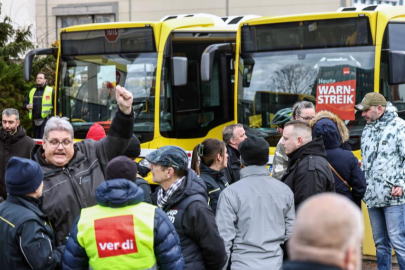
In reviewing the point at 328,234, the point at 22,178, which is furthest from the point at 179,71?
the point at 328,234

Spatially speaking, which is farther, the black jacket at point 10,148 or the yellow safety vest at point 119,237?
the black jacket at point 10,148

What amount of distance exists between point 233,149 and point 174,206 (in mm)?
3016

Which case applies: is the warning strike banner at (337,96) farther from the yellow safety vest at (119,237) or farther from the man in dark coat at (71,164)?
the yellow safety vest at (119,237)

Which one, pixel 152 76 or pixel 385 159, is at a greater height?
pixel 152 76

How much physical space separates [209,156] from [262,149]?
2.68 feet

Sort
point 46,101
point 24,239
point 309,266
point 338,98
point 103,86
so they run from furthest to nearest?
point 46,101 < point 103,86 < point 338,98 < point 24,239 < point 309,266

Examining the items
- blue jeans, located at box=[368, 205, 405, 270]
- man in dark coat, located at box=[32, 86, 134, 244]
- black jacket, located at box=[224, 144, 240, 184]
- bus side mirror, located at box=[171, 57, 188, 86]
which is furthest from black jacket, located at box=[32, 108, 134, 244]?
bus side mirror, located at box=[171, 57, 188, 86]

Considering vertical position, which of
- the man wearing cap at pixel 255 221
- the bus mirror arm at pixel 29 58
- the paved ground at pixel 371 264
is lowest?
the paved ground at pixel 371 264

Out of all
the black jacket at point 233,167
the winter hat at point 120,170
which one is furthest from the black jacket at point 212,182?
the winter hat at point 120,170

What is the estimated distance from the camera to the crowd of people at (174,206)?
7.14 ft

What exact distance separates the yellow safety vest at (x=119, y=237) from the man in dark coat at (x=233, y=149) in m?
3.41

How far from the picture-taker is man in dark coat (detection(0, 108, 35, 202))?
8.89 meters

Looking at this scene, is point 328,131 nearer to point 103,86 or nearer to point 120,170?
point 120,170

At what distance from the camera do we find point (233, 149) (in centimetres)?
738
